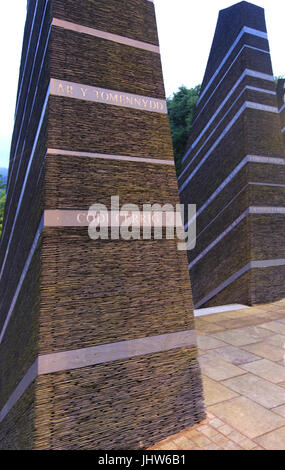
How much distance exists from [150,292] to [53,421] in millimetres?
2485

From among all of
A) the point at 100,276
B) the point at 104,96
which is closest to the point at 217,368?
the point at 100,276

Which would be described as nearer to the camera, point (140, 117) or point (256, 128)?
point (140, 117)

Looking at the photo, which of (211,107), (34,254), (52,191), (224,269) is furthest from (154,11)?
(211,107)

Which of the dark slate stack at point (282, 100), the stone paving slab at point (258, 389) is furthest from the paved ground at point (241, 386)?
the dark slate stack at point (282, 100)

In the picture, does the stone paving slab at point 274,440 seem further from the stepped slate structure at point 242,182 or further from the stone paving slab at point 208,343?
the stepped slate structure at point 242,182

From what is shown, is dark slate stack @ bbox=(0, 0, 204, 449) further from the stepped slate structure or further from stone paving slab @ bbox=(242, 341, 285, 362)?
the stepped slate structure

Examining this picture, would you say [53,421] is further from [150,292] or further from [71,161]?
[71,161]

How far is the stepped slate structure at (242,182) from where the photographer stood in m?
12.8

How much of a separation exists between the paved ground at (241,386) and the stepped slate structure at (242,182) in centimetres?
293

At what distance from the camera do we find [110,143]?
5812mm

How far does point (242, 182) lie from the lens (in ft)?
44.1

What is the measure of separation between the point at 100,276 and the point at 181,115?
33690mm

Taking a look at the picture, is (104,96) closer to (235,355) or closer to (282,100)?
(235,355)
